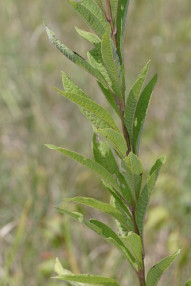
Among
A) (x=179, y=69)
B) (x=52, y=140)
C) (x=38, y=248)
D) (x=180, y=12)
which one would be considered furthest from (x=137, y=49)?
(x=38, y=248)

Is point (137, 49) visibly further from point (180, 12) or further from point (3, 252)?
point (3, 252)

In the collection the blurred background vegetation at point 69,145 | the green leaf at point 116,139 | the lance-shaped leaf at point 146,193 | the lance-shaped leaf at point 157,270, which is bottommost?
the blurred background vegetation at point 69,145

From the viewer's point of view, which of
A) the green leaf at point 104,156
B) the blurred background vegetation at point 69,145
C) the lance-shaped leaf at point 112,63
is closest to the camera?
the lance-shaped leaf at point 112,63

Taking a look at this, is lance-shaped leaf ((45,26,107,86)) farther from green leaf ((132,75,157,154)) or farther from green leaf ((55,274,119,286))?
green leaf ((55,274,119,286))

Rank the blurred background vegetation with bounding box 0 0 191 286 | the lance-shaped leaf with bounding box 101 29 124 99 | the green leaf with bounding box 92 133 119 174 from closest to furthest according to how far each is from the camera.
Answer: the lance-shaped leaf with bounding box 101 29 124 99 → the green leaf with bounding box 92 133 119 174 → the blurred background vegetation with bounding box 0 0 191 286

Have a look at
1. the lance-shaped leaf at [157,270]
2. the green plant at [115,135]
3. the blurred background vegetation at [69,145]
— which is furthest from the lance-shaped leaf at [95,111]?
the blurred background vegetation at [69,145]

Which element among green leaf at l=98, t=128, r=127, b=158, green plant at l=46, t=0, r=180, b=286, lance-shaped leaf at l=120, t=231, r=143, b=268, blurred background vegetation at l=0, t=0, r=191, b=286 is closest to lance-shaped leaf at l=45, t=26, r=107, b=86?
green plant at l=46, t=0, r=180, b=286

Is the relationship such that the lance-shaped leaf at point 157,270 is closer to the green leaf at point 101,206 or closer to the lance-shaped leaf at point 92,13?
the green leaf at point 101,206
